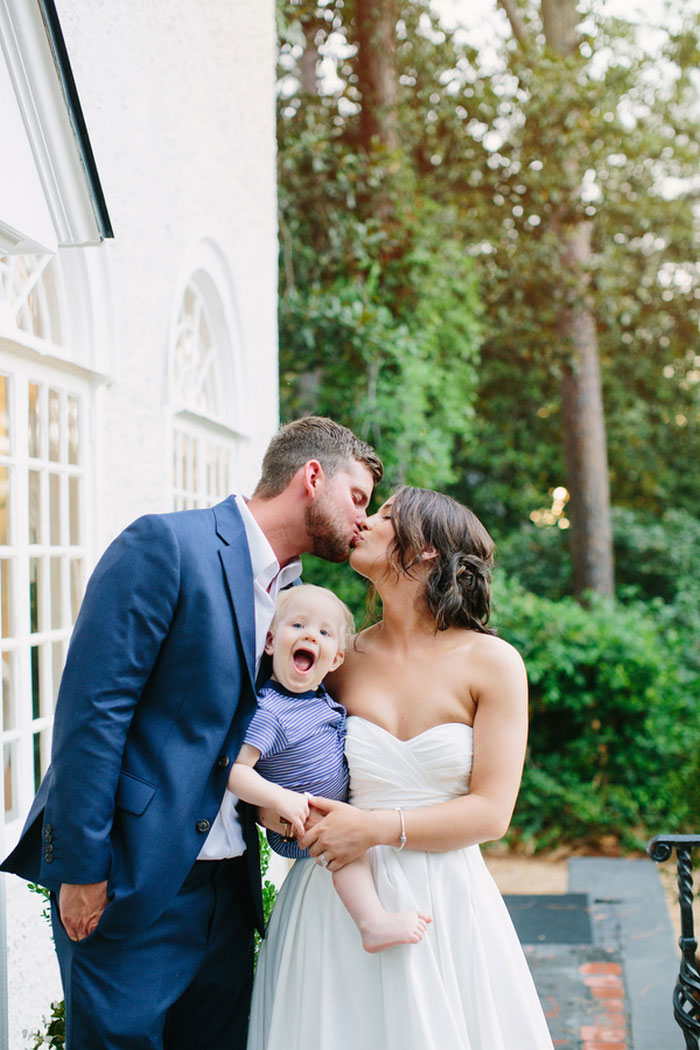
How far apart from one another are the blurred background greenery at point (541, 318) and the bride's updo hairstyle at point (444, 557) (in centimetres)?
429

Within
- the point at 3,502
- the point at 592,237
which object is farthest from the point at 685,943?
the point at 592,237

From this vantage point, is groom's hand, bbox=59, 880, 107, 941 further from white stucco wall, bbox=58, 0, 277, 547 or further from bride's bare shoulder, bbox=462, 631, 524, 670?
white stucco wall, bbox=58, 0, 277, 547

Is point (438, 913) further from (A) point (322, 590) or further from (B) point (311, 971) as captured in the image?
(A) point (322, 590)

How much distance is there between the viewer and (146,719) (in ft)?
7.23

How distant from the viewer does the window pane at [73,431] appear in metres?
4.20

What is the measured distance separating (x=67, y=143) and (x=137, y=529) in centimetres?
104

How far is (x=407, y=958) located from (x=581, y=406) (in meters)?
11.3

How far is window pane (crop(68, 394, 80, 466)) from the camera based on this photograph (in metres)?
4.20

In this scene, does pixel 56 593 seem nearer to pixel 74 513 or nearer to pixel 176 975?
pixel 74 513

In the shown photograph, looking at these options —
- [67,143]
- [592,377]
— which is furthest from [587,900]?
[592,377]

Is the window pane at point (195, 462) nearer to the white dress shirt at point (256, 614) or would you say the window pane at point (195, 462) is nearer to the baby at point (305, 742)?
the white dress shirt at point (256, 614)

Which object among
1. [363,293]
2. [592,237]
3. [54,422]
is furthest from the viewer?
[592,237]

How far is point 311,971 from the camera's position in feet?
7.67

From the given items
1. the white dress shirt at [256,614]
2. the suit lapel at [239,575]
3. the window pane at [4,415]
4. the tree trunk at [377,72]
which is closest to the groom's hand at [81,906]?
the white dress shirt at [256,614]
